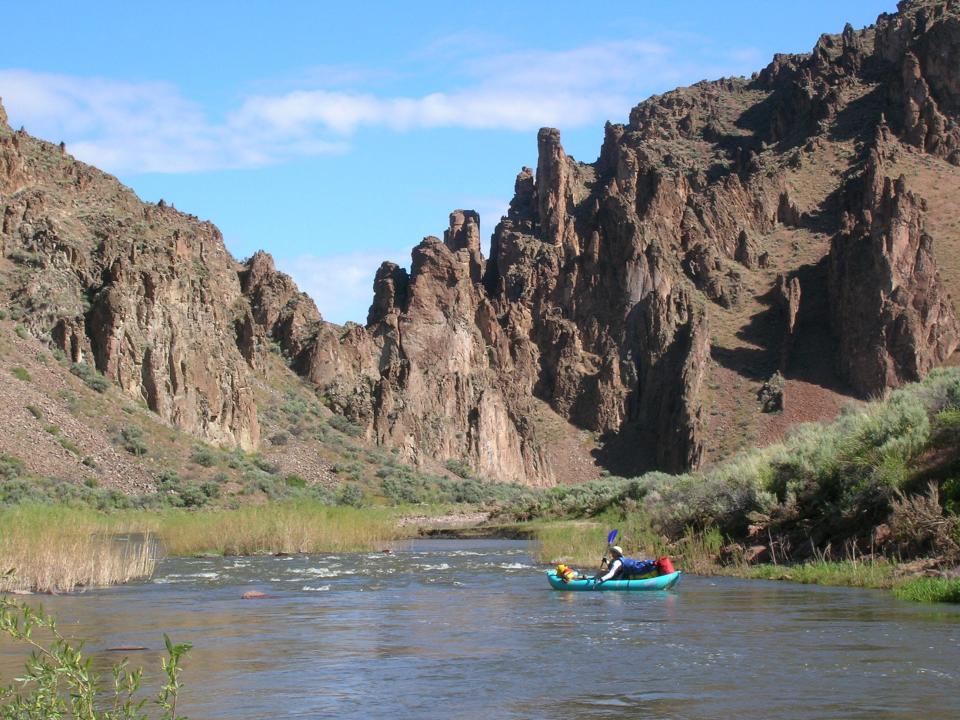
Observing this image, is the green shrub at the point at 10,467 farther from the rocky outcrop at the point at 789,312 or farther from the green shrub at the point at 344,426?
the rocky outcrop at the point at 789,312

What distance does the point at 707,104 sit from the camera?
615 ft

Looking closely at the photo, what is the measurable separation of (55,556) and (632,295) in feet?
386

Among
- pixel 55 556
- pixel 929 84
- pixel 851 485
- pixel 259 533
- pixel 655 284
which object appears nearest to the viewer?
pixel 55 556

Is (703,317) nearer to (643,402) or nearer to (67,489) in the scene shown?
(643,402)

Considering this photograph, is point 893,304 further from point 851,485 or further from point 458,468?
point 851,485

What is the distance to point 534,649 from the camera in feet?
61.4

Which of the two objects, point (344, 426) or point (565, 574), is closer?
point (565, 574)

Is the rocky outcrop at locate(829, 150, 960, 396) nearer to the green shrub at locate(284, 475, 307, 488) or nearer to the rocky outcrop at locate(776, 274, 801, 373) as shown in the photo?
the rocky outcrop at locate(776, 274, 801, 373)

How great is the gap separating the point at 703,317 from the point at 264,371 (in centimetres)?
4977

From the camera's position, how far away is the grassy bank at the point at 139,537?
27.4 m

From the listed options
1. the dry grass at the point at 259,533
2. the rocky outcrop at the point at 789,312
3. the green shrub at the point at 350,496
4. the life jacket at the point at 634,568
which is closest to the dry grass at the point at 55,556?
the dry grass at the point at 259,533

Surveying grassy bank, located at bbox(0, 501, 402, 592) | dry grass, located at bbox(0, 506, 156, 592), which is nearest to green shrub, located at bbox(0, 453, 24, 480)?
grassy bank, located at bbox(0, 501, 402, 592)

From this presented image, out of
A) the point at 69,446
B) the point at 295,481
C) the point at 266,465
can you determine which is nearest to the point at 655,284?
the point at 295,481

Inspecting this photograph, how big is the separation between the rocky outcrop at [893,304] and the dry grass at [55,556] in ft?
324
